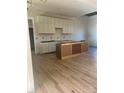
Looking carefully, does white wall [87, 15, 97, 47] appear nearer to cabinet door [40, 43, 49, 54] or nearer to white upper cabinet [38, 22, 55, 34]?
white upper cabinet [38, 22, 55, 34]

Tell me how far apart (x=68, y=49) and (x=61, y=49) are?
18.3 inches

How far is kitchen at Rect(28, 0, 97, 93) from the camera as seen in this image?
237 centimetres

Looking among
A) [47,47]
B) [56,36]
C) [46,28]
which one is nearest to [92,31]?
[56,36]

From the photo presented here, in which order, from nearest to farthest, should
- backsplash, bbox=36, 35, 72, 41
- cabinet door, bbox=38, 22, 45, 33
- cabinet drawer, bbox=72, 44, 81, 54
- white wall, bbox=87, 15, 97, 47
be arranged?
1. cabinet drawer, bbox=72, 44, 81, 54
2. cabinet door, bbox=38, 22, 45, 33
3. backsplash, bbox=36, 35, 72, 41
4. white wall, bbox=87, 15, 97, 47

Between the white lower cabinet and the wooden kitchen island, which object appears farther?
the white lower cabinet

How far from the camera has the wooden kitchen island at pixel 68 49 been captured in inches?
186

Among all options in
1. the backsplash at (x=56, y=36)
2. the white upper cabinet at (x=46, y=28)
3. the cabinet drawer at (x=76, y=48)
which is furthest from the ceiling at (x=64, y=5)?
the cabinet drawer at (x=76, y=48)

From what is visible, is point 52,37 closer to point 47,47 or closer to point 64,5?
point 47,47

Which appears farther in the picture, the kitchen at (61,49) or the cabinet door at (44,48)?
the cabinet door at (44,48)

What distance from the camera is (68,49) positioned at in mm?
4957

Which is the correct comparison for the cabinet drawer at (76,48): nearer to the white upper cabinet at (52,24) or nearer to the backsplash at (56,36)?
the white upper cabinet at (52,24)

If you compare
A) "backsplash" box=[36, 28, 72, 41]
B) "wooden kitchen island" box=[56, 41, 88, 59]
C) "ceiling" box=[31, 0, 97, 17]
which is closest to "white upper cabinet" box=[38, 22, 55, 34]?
"backsplash" box=[36, 28, 72, 41]

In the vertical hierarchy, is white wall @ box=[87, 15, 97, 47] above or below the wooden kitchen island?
above
